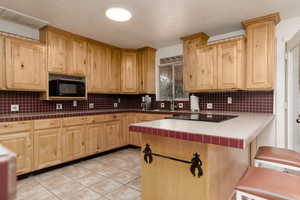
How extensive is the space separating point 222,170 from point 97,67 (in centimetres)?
320

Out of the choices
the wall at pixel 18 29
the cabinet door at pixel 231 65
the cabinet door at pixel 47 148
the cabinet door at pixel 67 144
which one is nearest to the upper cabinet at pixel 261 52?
the cabinet door at pixel 231 65

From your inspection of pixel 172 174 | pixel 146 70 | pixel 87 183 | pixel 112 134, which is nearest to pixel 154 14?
pixel 146 70

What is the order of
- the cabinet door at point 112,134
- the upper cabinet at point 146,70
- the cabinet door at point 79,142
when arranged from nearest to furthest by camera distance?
→ 1. the cabinet door at point 79,142
2. the cabinet door at point 112,134
3. the upper cabinet at point 146,70

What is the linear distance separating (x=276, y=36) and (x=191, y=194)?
288 cm

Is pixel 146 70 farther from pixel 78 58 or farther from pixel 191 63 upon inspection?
pixel 78 58

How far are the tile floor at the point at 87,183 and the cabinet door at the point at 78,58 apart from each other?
5.86 feet

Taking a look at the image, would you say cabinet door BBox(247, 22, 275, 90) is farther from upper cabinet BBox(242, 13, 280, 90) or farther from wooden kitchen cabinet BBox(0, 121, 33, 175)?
wooden kitchen cabinet BBox(0, 121, 33, 175)

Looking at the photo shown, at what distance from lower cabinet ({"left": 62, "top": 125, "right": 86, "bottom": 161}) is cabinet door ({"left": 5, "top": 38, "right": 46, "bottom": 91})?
89 centimetres

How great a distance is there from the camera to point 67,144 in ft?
9.45

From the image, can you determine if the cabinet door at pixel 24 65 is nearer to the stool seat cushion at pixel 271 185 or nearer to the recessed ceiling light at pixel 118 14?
the recessed ceiling light at pixel 118 14

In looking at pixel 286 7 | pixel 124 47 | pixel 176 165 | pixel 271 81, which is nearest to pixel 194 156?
pixel 176 165

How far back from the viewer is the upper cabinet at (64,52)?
9.60 feet

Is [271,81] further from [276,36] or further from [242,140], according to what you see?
[242,140]

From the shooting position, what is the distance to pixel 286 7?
7.61 feet
